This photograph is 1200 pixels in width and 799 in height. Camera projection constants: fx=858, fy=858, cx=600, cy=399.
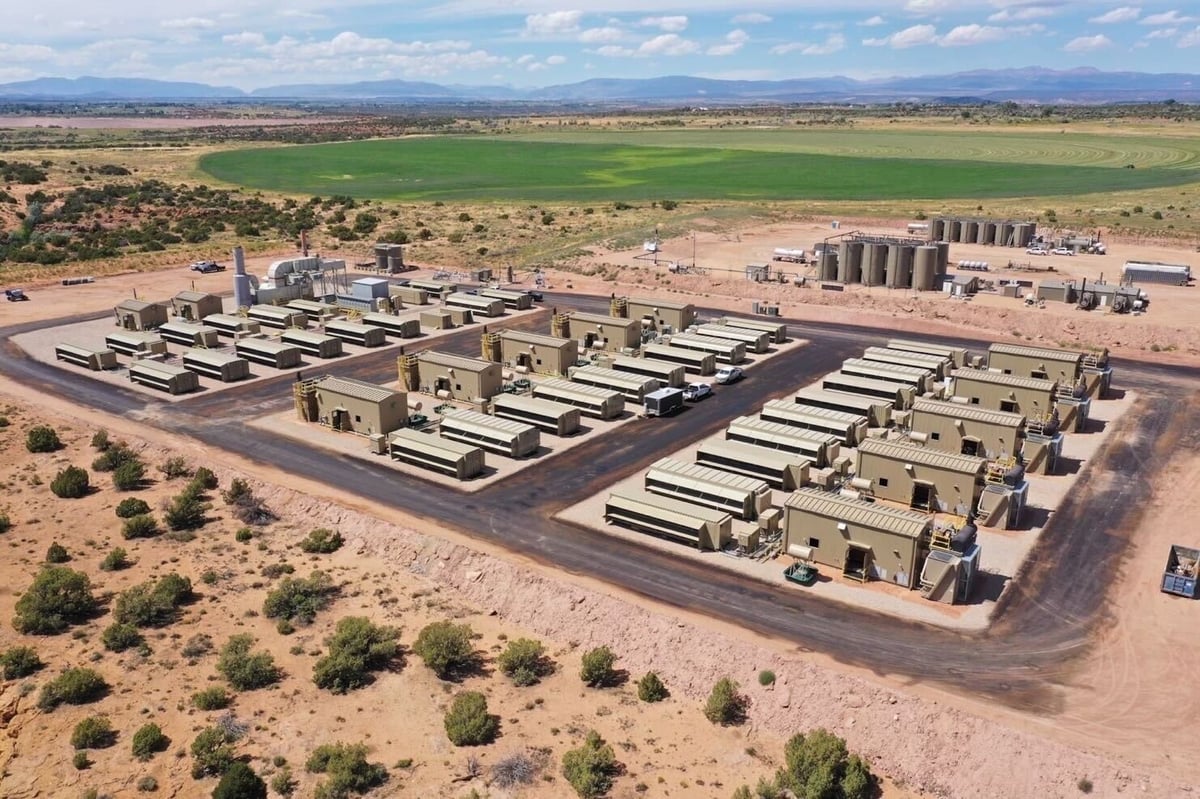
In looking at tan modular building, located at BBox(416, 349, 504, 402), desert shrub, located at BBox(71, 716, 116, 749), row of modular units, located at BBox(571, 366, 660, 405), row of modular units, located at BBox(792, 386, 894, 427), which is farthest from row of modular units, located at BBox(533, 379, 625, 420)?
desert shrub, located at BBox(71, 716, 116, 749)

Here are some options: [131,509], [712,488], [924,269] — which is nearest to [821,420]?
[712,488]

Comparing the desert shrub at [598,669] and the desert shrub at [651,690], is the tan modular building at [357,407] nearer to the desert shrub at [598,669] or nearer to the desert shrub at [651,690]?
the desert shrub at [598,669]

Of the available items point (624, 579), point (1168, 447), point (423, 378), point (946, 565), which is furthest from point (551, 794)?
point (1168, 447)

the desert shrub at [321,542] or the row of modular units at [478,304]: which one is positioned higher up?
the row of modular units at [478,304]

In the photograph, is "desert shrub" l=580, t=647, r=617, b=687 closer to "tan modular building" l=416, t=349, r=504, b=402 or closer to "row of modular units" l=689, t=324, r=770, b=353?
"tan modular building" l=416, t=349, r=504, b=402

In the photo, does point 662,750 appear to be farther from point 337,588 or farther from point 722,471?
point 722,471

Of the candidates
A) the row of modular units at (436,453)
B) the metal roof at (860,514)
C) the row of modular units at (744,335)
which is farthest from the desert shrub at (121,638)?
the row of modular units at (744,335)
